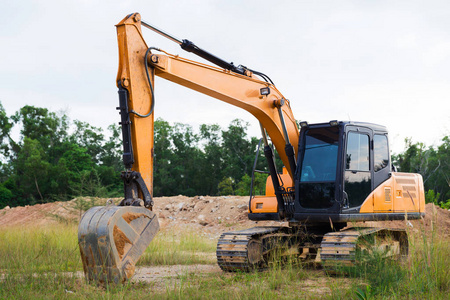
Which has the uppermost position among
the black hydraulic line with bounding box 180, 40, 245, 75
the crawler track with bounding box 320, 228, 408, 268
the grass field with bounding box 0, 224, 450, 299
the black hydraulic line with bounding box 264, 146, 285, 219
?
the black hydraulic line with bounding box 180, 40, 245, 75

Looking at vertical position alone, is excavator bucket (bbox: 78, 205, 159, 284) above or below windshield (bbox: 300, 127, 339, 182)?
below

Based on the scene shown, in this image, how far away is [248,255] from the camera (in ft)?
26.5

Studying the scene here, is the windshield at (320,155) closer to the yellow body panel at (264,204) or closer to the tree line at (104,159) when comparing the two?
the yellow body panel at (264,204)

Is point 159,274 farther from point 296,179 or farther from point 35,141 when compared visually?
point 35,141

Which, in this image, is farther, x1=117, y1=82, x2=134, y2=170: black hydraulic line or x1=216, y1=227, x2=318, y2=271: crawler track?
x1=216, y1=227, x2=318, y2=271: crawler track

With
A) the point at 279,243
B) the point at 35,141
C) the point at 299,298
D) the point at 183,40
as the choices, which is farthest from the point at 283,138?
the point at 35,141

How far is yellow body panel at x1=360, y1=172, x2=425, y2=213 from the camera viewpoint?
324 inches

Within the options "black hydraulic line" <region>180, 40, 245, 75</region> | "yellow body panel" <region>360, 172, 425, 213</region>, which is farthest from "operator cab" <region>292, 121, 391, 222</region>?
"black hydraulic line" <region>180, 40, 245, 75</region>

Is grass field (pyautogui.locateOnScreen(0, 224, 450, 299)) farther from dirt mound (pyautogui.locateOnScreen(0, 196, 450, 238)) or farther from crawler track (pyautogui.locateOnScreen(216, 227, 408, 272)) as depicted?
dirt mound (pyautogui.locateOnScreen(0, 196, 450, 238))

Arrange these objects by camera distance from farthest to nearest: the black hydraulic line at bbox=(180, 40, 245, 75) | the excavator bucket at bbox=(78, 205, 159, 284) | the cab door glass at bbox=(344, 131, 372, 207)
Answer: the cab door glass at bbox=(344, 131, 372, 207) < the black hydraulic line at bbox=(180, 40, 245, 75) < the excavator bucket at bbox=(78, 205, 159, 284)

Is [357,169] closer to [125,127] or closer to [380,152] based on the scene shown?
[380,152]

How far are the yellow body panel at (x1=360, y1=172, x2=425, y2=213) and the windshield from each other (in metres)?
0.85

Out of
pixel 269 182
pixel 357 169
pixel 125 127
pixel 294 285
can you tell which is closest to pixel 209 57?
pixel 125 127

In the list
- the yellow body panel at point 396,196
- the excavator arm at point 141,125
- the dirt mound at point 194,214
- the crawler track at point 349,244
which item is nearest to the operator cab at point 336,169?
the yellow body panel at point 396,196
